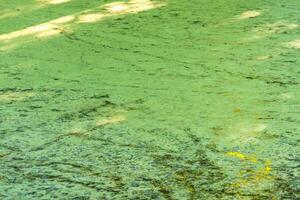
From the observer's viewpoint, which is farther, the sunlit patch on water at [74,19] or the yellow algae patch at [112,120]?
the sunlit patch on water at [74,19]

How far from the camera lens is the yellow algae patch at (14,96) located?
2.22 metres

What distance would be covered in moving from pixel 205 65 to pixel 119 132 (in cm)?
80

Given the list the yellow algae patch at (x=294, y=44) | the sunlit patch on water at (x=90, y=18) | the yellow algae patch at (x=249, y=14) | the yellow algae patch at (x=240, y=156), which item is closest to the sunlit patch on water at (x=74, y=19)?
the sunlit patch on water at (x=90, y=18)

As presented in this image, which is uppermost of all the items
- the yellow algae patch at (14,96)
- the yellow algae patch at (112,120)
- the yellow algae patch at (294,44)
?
the yellow algae patch at (14,96)

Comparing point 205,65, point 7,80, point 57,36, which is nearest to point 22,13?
point 57,36

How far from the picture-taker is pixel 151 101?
85.4 inches

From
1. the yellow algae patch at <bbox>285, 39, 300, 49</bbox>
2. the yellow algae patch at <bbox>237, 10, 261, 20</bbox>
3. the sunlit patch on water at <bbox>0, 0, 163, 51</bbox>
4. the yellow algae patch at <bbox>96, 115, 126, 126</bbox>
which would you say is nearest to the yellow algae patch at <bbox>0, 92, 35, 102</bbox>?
the yellow algae patch at <bbox>96, 115, 126, 126</bbox>

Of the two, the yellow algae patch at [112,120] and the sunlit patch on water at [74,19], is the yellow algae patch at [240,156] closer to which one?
the yellow algae patch at [112,120]

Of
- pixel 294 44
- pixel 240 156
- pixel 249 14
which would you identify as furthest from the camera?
pixel 249 14

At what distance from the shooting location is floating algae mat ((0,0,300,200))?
5.13 feet

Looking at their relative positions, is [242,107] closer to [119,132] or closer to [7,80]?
[119,132]

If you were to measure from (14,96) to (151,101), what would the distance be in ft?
1.81

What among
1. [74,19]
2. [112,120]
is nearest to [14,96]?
[112,120]

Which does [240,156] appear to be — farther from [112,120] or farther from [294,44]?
[294,44]
